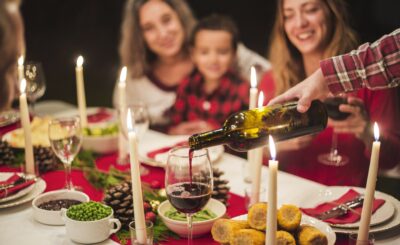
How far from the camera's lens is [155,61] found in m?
3.45

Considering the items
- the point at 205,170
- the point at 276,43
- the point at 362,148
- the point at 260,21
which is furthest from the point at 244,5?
the point at 205,170

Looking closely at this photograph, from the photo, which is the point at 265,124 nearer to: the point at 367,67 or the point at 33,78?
the point at 367,67

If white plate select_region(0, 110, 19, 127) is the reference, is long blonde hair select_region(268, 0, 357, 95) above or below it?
above

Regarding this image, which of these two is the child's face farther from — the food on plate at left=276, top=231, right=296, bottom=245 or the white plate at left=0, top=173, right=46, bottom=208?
the food on plate at left=276, top=231, right=296, bottom=245

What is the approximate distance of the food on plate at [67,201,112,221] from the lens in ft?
4.80

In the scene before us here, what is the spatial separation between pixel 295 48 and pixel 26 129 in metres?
1.08

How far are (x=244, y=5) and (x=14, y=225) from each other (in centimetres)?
186

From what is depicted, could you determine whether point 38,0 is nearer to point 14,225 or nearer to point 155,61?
point 155,61

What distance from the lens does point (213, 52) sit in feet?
10.2

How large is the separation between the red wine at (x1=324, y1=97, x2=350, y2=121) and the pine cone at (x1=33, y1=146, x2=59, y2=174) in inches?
39.8

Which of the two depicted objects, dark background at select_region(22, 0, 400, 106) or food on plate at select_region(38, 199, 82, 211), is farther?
dark background at select_region(22, 0, 400, 106)

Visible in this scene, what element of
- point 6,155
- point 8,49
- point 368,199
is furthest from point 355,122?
point 8,49

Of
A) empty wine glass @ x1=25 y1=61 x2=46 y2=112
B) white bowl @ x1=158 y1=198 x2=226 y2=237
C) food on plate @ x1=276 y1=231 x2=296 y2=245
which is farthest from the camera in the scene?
empty wine glass @ x1=25 y1=61 x2=46 y2=112

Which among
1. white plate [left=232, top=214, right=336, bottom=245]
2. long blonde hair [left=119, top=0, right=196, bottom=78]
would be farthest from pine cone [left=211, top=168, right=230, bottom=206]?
long blonde hair [left=119, top=0, right=196, bottom=78]
